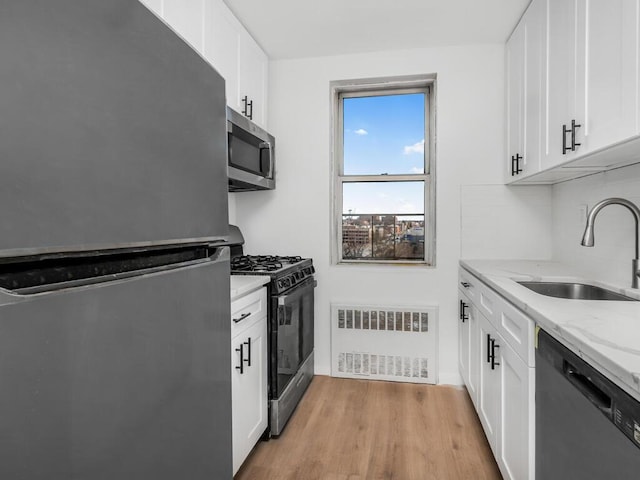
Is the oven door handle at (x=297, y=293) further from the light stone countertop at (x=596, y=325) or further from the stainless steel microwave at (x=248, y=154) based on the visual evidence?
the light stone countertop at (x=596, y=325)

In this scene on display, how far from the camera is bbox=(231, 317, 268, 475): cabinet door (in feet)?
5.61

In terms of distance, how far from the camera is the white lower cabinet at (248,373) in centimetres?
171

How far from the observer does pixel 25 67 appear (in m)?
0.43

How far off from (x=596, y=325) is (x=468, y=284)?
1.41 m

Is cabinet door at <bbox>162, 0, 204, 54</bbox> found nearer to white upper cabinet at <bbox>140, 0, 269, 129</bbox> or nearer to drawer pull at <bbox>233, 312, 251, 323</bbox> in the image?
white upper cabinet at <bbox>140, 0, 269, 129</bbox>

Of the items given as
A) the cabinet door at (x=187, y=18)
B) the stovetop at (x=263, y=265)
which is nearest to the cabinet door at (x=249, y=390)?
the stovetop at (x=263, y=265)

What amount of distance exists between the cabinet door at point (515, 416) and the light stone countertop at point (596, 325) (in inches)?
8.7

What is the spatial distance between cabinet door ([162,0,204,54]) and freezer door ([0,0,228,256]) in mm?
1173

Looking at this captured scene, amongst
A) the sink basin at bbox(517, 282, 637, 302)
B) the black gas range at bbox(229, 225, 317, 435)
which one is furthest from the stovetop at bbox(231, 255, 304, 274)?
the sink basin at bbox(517, 282, 637, 302)

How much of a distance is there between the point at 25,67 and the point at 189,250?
45 centimetres

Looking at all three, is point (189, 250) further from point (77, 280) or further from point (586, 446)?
point (586, 446)

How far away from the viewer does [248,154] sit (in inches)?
97.7

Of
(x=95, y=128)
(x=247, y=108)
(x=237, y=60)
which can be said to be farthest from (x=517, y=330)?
(x=237, y=60)

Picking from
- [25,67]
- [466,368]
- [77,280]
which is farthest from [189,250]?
[466,368]
